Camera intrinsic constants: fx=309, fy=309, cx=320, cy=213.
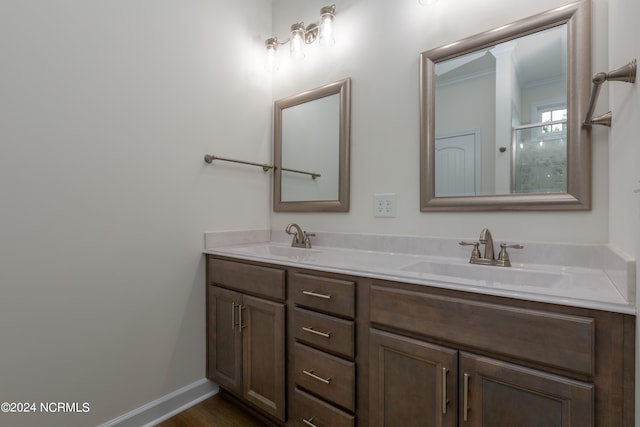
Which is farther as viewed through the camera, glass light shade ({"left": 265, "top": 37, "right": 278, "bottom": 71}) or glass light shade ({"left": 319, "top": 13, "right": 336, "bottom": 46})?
glass light shade ({"left": 265, "top": 37, "right": 278, "bottom": 71})

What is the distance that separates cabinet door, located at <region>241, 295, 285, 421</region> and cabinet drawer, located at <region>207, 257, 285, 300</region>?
50 mm

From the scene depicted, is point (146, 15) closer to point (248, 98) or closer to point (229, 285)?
point (248, 98)

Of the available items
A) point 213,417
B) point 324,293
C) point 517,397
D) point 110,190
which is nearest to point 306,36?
point 110,190

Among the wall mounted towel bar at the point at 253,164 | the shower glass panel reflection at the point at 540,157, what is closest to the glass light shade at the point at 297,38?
the wall mounted towel bar at the point at 253,164

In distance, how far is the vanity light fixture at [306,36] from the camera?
1.78 m

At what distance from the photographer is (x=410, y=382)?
3.30ft

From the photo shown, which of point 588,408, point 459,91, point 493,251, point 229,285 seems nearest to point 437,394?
point 588,408

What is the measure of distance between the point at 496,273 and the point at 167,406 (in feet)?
5.60

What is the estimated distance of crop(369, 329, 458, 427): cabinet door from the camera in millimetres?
923

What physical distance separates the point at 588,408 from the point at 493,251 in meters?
0.62

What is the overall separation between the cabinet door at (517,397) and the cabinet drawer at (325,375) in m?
0.40

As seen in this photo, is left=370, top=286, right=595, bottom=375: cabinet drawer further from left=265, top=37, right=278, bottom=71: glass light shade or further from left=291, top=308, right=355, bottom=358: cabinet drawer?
left=265, top=37, right=278, bottom=71: glass light shade

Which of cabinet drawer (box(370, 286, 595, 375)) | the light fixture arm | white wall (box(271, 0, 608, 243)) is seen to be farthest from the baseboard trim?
the light fixture arm

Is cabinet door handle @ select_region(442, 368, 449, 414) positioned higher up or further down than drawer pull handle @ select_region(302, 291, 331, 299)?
further down
